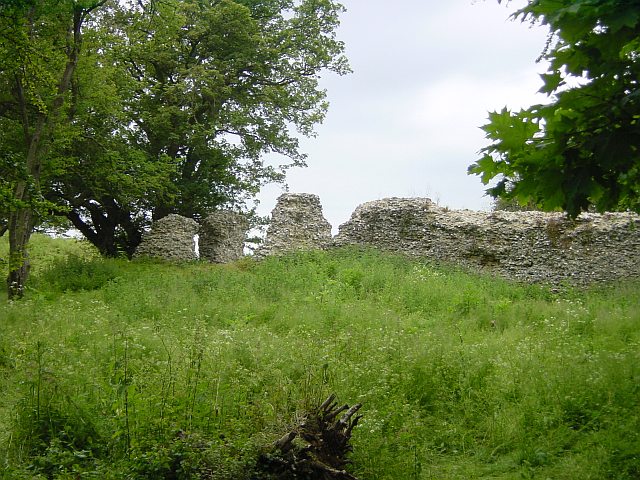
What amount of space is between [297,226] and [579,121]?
59.8ft

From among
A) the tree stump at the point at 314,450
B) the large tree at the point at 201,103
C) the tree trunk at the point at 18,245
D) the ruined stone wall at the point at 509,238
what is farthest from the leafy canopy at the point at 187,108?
the tree stump at the point at 314,450

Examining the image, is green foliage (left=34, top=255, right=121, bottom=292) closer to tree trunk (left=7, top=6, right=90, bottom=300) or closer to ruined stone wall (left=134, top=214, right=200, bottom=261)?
tree trunk (left=7, top=6, right=90, bottom=300)

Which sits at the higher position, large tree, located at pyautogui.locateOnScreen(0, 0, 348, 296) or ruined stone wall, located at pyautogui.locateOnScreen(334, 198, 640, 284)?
large tree, located at pyautogui.locateOnScreen(0, 0, 348, 296)

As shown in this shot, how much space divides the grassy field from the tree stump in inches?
6.7

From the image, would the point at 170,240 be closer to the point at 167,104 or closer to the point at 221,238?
the point at 221,238

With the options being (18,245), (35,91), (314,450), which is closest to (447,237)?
(18,245)

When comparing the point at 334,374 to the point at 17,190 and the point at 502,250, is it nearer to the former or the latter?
the point at 17,190

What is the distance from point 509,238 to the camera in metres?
18.9

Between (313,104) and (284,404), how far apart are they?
2099cm

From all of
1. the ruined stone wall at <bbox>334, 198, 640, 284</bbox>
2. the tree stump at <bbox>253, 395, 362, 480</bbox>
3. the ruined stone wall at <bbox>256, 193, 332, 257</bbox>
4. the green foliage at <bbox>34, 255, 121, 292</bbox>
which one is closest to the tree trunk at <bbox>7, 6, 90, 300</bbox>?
the green foliage at <bbox>34, 255, 121, 292</bbox>

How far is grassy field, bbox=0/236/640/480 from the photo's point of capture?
20.0 ft

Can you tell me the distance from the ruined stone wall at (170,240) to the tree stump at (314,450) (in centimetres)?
1623

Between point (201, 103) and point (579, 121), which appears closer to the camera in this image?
point (579, 121)

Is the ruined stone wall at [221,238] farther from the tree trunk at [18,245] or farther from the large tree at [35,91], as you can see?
the tree trunk at [18,245]
